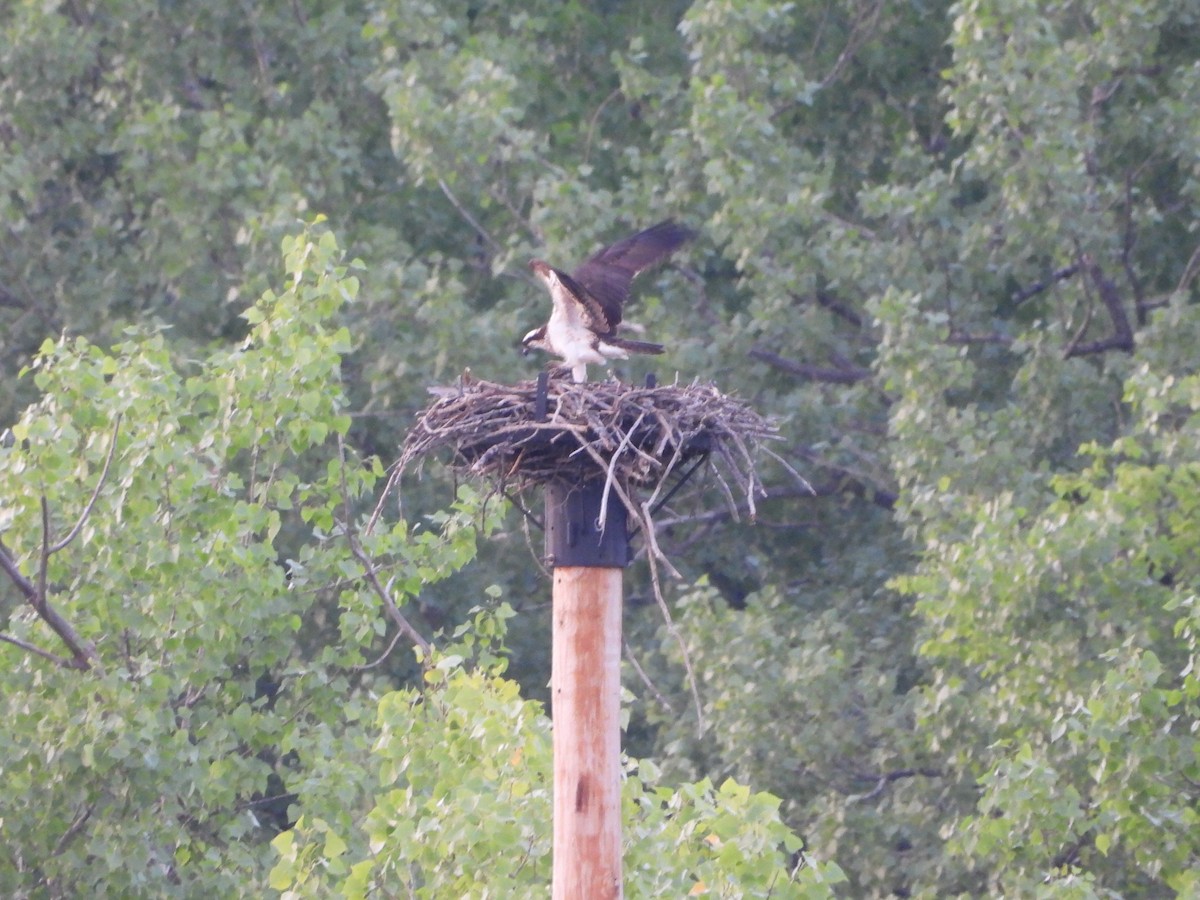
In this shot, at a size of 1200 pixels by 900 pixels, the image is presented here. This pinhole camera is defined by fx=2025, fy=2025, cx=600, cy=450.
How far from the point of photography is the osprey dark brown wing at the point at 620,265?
8055 mm

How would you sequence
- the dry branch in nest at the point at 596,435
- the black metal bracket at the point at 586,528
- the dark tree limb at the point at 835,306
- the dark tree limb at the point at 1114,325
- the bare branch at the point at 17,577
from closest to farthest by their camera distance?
the dry branch in nest at the point at 596,435 → the black metal bracket at the point at 586,528 → the bare branch at the point at 17,577 → the dark tree limb at the point at 1114,325 → the dark tree limb at the point at 835,306

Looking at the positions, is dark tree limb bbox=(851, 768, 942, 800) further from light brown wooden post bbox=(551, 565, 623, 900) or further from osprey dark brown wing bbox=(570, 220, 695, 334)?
light brown wooden post bbox=(551, 565, 623, 900)

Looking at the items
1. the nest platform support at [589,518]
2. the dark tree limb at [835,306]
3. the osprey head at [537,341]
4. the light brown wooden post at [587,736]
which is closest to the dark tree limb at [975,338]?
the dark tree limb at [835,306]

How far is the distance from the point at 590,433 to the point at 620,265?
2405 millimetres

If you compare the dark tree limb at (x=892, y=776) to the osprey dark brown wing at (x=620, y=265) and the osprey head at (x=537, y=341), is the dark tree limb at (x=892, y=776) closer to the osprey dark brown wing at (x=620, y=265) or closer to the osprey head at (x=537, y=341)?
the osprey head at (x=537, y=341)

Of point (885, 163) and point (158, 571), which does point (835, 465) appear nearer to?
point (885, 163)

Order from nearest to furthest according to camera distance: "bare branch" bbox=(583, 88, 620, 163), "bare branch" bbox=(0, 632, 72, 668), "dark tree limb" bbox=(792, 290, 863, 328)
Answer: "bare branch" bbox=(0, 632, 72, 668)
"dark tree limb" bbox=(792, 290, 863, 328)
"bare branch" bbox=(583, 88, 620, 163)

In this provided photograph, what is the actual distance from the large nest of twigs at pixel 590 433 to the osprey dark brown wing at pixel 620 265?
5.78 ft

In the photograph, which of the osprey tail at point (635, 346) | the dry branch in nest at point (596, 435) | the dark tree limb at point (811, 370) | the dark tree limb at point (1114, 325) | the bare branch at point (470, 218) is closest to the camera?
the dry branch in nest at point (596, 435)

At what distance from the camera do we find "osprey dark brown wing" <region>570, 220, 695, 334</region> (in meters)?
8.05

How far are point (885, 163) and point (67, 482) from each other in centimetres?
779

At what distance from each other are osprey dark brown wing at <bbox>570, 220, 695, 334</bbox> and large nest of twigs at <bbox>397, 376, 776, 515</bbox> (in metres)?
1.76

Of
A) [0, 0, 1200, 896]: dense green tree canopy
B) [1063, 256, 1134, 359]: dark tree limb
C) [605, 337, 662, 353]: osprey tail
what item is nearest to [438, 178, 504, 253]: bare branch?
[0, 0, 1200, 896]: dense green tree canopy

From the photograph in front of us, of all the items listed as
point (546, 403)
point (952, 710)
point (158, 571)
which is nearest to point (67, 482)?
point (158, 571)
